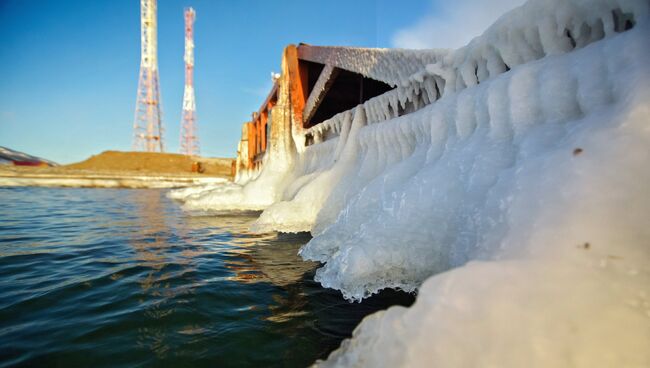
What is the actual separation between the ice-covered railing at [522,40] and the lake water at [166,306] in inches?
73.3

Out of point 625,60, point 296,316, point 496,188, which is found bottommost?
point 296,316

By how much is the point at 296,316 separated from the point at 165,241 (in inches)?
96.8

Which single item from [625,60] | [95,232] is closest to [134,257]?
[95,232]

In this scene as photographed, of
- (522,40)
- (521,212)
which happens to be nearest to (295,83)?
(522,40)

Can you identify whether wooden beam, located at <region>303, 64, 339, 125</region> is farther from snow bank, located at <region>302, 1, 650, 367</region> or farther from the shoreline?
the shoreline

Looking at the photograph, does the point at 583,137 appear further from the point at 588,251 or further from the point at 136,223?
the point at 136,223

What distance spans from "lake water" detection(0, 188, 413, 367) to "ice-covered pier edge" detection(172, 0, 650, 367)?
0.29 m

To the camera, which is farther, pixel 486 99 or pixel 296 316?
pixel 486 99

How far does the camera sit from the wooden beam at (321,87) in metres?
6.55

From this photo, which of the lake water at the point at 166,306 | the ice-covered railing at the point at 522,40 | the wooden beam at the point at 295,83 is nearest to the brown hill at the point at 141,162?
the wooden beam at the point at 295,83

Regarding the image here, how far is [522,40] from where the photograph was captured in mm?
2264

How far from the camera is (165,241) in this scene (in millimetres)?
3502

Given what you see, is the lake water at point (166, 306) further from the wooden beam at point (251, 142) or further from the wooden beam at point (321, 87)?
the wooden beam at point (251, 142)

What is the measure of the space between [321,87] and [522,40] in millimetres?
5010
